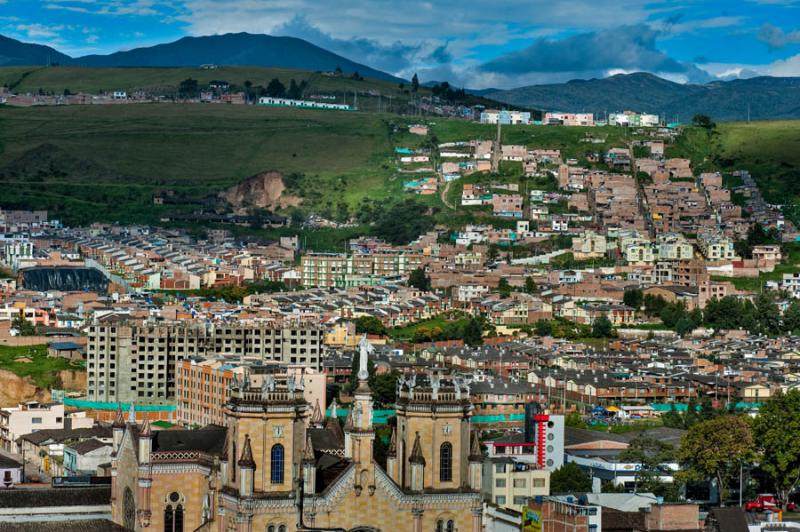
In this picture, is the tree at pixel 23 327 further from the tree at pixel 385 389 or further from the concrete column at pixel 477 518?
the concrete column at pixel 477 518

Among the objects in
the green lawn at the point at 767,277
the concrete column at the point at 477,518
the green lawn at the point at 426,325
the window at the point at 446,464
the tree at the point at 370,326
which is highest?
the window at the point at 446,464

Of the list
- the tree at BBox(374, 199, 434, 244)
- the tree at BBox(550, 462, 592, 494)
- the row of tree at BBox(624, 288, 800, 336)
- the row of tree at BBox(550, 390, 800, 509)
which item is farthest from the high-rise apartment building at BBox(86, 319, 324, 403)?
the tree at BBox(374, 199, 434, 244)

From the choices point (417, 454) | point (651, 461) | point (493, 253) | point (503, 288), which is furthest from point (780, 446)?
point (493, 253)

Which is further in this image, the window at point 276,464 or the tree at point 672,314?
the tree at point 672,314

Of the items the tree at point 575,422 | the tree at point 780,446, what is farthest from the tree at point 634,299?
the tree at point 780,446

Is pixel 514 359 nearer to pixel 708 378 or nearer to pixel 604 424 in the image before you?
pixel 708 378

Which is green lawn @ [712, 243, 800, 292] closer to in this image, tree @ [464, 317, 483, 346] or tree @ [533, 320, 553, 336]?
tree @ [533, 320, 553, 336]
